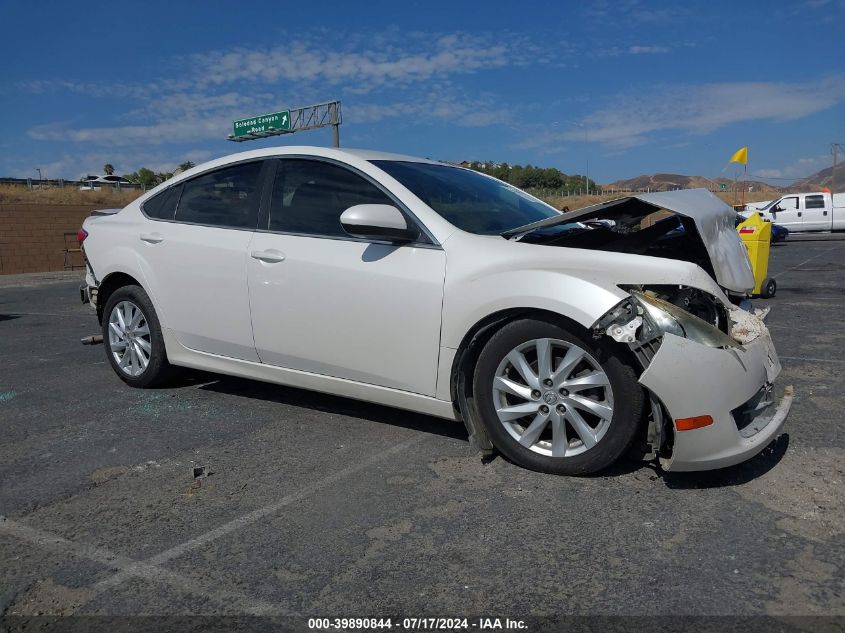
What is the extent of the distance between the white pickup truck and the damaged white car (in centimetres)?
2900

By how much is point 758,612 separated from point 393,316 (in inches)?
81.4

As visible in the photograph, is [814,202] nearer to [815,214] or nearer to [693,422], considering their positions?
[815,214]

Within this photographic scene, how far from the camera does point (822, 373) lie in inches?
199

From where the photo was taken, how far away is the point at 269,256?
404cm

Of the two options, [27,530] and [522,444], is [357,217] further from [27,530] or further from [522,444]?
[27,530]

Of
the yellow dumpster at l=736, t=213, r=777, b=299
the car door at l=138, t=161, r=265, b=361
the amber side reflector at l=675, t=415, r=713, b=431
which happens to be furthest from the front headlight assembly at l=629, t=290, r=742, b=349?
the yellow dumpster at l=736, t=213, r=777, b=299

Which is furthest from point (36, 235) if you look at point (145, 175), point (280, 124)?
point (145, 175)

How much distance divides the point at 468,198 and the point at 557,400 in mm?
1482

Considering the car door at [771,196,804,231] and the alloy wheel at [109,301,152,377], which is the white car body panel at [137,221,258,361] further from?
the car door at [771,196,804,231]

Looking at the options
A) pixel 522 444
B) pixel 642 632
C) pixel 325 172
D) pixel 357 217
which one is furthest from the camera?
pixel 325 172

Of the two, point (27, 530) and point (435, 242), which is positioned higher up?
point (435, 242)

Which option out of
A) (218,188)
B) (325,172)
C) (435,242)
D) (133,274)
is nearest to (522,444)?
(435,242)

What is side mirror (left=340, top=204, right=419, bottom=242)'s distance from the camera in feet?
11.5

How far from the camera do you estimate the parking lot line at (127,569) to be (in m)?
2.27
